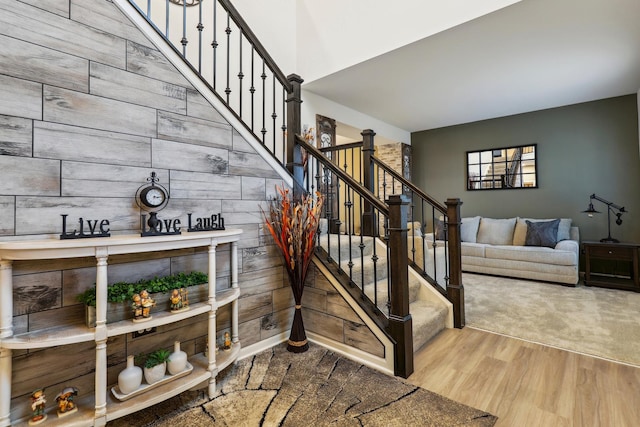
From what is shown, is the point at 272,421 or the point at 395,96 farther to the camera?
the point at 395,96

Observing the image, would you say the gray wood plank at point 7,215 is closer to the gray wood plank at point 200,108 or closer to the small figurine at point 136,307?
the small figurine at point 136,307

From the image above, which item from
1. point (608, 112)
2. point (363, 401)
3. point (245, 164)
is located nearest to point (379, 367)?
point (363, 401)

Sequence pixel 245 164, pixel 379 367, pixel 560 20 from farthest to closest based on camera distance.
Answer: pixel 560 20 → pixel 245 164 → pixel 379 367

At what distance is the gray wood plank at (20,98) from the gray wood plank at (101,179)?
0.89 ft

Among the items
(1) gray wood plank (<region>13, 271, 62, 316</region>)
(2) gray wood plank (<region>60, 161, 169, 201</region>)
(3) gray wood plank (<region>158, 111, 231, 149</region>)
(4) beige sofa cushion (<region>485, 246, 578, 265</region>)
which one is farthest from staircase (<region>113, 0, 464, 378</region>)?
(4) beige sofa cushion (<region>485, 246, 578, 265</region>)

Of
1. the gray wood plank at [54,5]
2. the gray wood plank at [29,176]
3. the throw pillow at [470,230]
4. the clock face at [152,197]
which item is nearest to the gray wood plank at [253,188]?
the clock face at [152,197]

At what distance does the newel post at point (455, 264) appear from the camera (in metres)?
2.87

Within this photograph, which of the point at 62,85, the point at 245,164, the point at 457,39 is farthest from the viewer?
the point at 457,39

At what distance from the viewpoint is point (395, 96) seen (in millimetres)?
4938

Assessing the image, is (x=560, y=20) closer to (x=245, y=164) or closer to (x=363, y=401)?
(x=245, y=164)

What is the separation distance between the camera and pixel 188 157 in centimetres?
205

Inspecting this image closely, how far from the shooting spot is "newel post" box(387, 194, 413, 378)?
202 cm

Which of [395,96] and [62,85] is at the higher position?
[395,96]

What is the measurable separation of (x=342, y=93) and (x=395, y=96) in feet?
2.93
